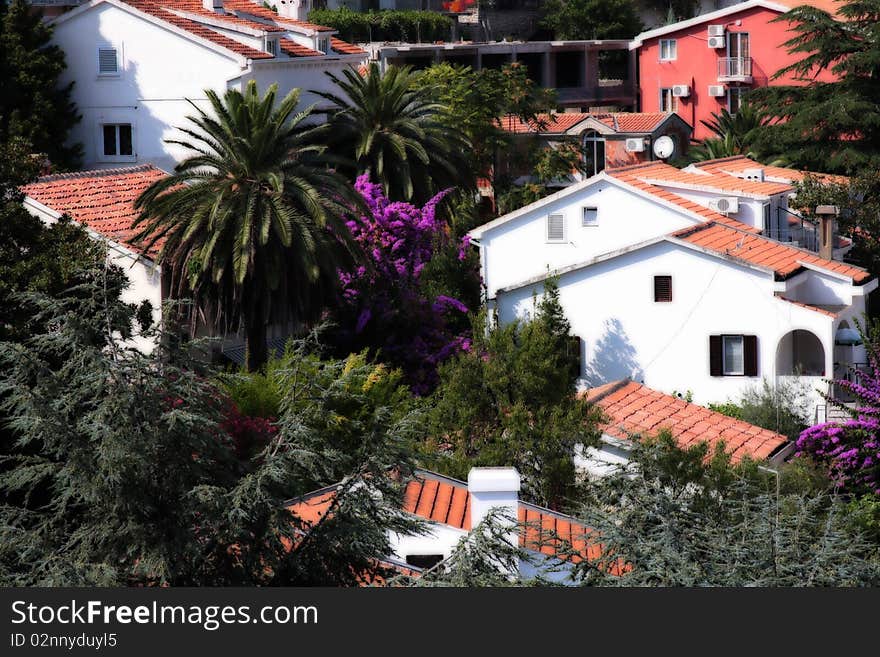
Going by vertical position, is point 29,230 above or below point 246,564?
above

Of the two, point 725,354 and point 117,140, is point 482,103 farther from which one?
point 725,354

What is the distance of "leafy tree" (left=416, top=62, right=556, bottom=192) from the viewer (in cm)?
5697

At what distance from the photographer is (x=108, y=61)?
168 feet

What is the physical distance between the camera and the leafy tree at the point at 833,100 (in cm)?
5922

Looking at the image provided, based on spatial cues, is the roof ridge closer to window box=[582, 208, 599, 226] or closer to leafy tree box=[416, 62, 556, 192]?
window box=[582, 208, 599, 226]

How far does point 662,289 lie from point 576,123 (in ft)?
79.2

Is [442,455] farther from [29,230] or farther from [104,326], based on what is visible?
[104,326]

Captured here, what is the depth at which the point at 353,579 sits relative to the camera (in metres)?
16.8

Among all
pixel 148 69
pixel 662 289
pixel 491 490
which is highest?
pixel 148 69

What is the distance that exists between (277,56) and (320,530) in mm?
36071

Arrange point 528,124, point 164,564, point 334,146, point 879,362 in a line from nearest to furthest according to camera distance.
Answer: point 164,564
point 879,362
point 334,146
point 528,124

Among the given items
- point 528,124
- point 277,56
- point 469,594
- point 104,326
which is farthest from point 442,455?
point 528,124

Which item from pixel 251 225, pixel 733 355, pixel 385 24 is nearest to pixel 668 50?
pixel 385 24

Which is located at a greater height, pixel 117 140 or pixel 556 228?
pixel 117 140
